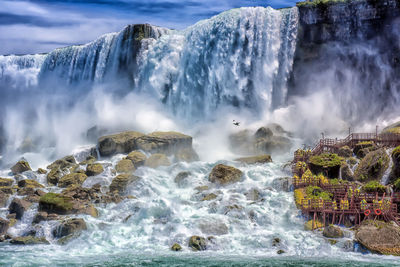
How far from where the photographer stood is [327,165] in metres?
27.1

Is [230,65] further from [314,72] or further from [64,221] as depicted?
[64,221]

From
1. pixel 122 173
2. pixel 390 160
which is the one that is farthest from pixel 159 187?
pixel 390 160

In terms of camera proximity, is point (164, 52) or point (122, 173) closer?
point (122, 173)

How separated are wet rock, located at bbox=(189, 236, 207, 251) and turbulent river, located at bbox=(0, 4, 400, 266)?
282 millimetres

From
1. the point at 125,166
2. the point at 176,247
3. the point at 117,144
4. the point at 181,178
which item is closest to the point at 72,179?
the point at 125,166

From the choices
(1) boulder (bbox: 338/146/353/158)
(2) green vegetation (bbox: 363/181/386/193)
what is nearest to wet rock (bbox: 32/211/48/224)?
(2) green vegetation (bbox: 363/181/386/193)

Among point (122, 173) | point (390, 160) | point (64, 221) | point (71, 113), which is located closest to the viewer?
point (64, 221)

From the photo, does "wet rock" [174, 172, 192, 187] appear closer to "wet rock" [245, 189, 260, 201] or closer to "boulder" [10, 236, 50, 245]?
"wet rock" [245, 189, 260, 201]

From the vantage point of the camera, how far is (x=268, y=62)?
41.5 metres

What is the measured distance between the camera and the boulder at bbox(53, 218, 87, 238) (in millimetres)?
22125

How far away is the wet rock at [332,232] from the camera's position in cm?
2044

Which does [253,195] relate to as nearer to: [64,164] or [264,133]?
[264,133]

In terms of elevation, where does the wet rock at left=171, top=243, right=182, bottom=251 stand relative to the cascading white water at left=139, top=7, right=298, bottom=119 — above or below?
below

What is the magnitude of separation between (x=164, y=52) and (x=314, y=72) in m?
13.5
